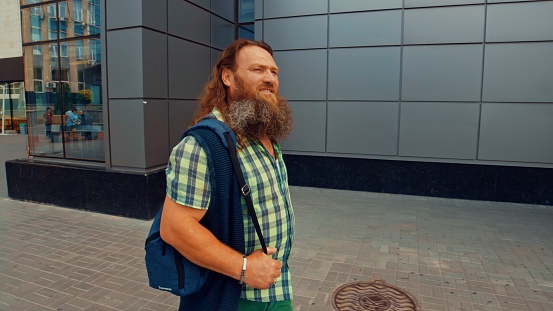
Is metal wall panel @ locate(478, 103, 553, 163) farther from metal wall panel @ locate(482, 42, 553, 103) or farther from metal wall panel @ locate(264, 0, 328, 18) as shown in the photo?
metal wall panel @ locate(264, 0, 328, 18)

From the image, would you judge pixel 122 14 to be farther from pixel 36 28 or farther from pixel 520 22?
pixel 520 22

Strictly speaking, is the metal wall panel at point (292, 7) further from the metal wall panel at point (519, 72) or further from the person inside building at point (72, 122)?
the person inside building at point (72, 122)

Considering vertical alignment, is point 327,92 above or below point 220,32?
below

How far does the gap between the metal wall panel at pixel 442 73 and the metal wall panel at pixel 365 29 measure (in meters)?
0.49

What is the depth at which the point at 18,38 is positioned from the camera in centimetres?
2245

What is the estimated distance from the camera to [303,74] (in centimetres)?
896

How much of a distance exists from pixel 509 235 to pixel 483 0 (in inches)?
180

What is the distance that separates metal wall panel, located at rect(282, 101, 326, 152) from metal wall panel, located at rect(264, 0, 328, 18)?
201 cm

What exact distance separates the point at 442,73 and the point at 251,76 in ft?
23.7

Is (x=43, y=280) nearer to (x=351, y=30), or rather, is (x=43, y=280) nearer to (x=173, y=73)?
(x=173, y=73)

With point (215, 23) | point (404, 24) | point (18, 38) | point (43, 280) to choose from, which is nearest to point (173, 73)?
point (215, 23)

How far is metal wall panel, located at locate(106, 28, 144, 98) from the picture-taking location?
20.3ft

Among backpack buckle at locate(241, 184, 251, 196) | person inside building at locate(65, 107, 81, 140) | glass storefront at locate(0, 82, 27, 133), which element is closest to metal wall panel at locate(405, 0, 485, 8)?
person inside building at locate(65, 107, 81, 140)

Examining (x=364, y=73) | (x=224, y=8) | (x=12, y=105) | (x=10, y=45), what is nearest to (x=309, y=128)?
(x=364, y=73)
